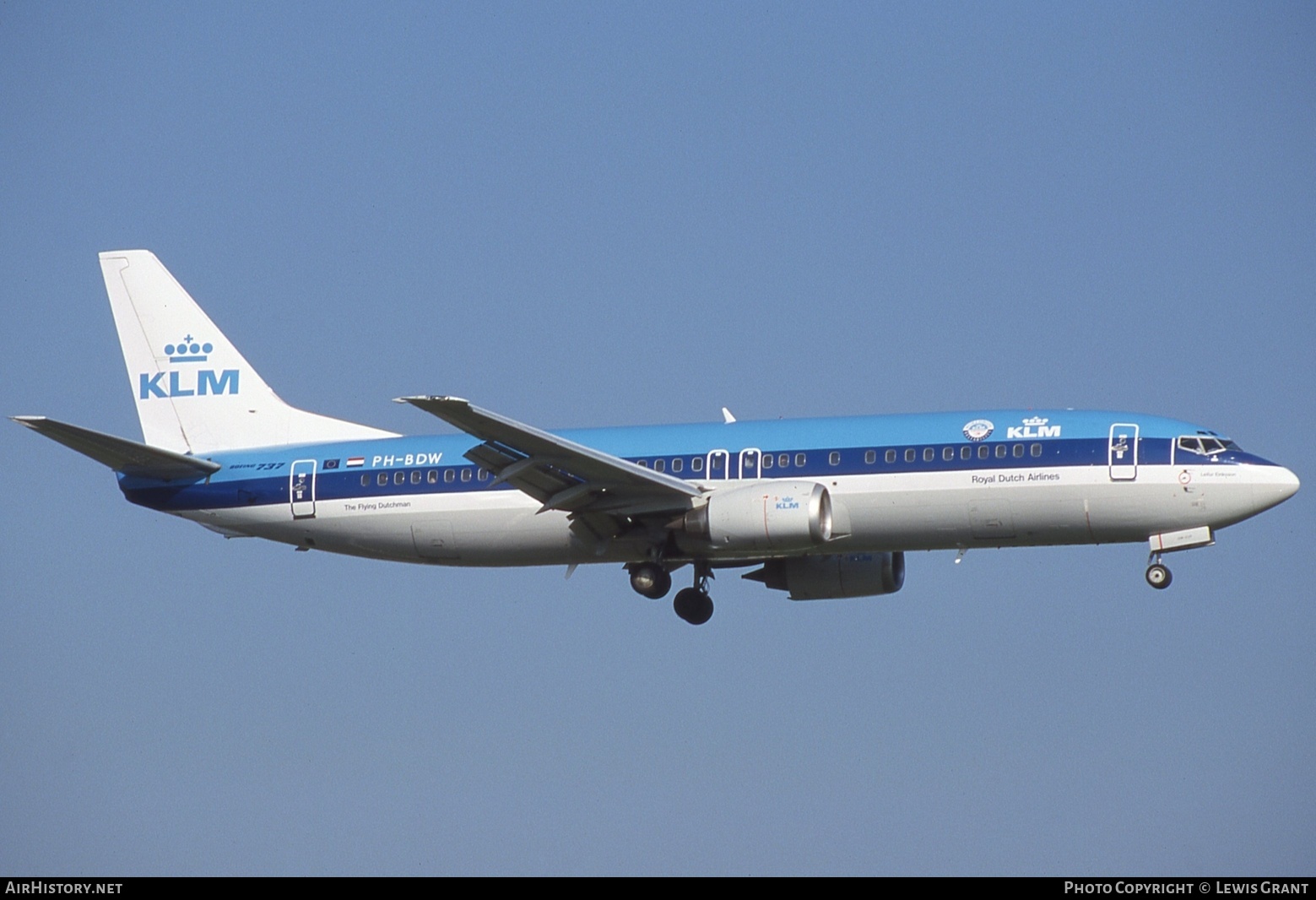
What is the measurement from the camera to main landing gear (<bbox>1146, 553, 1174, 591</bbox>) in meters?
44.2

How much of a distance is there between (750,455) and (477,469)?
6.74 metres

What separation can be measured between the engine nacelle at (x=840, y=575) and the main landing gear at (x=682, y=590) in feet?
6.20

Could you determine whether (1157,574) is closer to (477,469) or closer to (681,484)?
(681,484)

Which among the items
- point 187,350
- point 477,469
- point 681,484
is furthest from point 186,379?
point 681,484

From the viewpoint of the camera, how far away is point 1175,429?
4469 cm

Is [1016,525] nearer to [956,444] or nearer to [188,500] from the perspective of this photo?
[956,444]

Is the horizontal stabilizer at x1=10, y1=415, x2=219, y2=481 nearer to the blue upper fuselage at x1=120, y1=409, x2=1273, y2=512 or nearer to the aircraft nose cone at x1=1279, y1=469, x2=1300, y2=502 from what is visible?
the blue upper fuselage at x1=120, y1=409, x2=1273, y2=512

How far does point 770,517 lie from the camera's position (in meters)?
44.5

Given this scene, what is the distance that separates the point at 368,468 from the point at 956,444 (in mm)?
14374

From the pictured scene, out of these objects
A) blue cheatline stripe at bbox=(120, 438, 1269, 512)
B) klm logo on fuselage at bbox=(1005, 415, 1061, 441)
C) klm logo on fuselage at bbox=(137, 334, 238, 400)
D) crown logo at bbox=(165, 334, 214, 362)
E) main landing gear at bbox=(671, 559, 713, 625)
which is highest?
crown logo at bbox=(165, 334, 214, 362)

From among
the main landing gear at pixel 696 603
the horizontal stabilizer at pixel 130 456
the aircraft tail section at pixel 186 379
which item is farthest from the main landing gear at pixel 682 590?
the horizontal stabilizer at pixel 130 456

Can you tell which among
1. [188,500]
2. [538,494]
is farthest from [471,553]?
[188,500]

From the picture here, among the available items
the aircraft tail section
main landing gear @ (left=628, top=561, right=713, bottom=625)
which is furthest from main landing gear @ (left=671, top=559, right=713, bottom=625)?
the aircraft tail section

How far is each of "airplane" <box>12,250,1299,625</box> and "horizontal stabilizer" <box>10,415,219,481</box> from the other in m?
0.06
